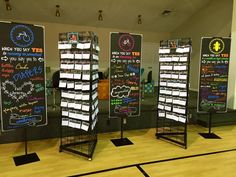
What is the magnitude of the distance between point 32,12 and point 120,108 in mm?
4441

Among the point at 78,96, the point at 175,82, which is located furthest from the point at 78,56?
the point at 175,82

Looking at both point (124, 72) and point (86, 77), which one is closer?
point (86, 77)

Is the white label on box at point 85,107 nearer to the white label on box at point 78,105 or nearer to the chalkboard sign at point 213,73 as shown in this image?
the white label on box at point 78,105

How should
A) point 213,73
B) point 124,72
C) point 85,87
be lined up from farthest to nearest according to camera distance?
point 213,73
point 124,72
point 85,87

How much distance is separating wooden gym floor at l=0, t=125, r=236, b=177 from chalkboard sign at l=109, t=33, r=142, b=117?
0.66 m

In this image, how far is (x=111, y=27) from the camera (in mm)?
7715

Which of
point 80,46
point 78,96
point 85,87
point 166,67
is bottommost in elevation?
point 78,96

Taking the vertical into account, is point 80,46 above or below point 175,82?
above

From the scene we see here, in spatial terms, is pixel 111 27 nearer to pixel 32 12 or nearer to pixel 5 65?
pixel 32 12

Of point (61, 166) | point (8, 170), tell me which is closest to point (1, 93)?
point (8, 170)

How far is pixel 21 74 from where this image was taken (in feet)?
9.62

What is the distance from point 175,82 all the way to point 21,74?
239 cm

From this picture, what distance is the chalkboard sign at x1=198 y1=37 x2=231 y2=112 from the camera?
4.05m

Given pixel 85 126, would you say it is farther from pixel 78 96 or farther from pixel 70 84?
pixel 70 84
